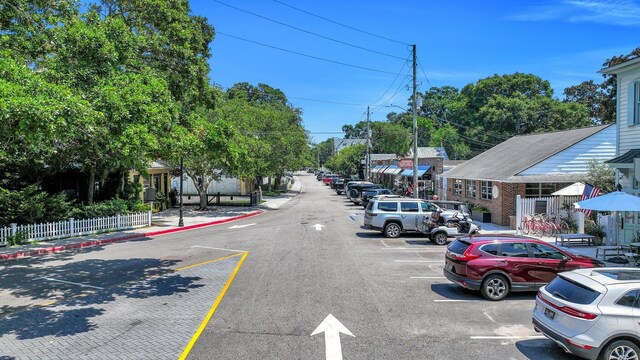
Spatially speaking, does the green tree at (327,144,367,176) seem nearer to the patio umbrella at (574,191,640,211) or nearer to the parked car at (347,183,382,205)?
the parked car at (347,183,382,205)

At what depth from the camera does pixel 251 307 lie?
990cm

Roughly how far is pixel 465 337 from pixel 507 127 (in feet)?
220

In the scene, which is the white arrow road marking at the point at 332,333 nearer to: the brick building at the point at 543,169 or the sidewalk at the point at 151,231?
the sidewalk at the point at 151,231

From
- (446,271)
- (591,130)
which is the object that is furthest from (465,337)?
(591,130)

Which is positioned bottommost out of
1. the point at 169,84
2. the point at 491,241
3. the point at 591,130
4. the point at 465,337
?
the point at 465,337

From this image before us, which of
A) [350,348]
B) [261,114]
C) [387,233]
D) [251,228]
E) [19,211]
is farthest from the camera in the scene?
[261,114]

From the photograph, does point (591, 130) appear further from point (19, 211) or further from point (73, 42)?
point (19, 211)

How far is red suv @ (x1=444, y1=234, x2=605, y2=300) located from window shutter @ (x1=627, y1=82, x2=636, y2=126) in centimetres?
873

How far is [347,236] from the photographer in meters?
21.5

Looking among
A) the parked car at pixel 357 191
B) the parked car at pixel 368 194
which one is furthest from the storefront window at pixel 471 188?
the parked car at pixel 357 191

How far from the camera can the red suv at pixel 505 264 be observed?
10.7 metres

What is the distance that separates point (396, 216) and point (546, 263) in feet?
33.4

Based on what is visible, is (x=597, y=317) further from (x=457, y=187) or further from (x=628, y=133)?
(x=457, y=187)

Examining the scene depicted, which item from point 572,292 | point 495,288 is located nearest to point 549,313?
point 572,292
